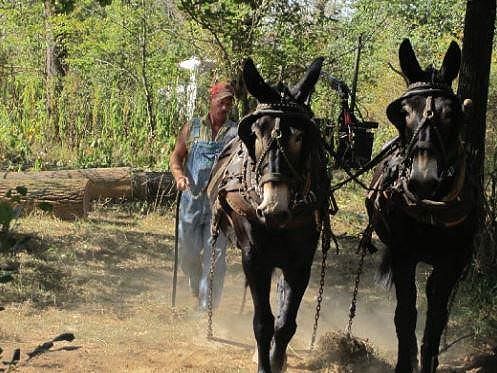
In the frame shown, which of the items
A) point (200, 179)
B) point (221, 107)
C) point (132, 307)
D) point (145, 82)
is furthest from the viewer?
point (145, 82)

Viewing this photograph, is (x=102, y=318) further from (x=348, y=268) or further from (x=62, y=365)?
(x=348, y=268)

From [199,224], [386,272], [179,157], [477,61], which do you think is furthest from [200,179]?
[477,61]

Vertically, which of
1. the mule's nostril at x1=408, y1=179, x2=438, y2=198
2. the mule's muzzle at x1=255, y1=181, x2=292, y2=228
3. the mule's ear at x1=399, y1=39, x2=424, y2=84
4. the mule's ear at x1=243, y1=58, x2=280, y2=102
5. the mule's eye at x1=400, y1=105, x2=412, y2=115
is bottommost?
the mule's muzzle at x1=255, y1=181, x2=292, y2=228

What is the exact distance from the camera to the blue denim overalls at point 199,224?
6.34 metres

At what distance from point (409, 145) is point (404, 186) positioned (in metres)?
0.29

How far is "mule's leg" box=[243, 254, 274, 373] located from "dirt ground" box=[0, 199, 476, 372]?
0.47 metres

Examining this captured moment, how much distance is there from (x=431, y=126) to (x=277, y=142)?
33.3 inches

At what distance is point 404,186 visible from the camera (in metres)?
4.31

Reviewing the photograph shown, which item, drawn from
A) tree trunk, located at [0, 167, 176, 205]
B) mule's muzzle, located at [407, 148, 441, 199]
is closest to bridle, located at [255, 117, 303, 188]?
mule's muzzle, located at [407, 148, 441, 199]

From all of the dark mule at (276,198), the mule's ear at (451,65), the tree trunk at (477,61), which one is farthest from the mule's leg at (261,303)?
the tree trunk at (477,61)

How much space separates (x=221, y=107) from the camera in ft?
20.3

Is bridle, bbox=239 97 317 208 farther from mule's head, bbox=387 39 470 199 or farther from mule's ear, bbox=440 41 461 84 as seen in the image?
mule's ear, bbox=440 41 461 84

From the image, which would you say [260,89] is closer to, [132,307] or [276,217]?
[276,217]

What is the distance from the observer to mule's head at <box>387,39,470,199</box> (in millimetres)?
4016
